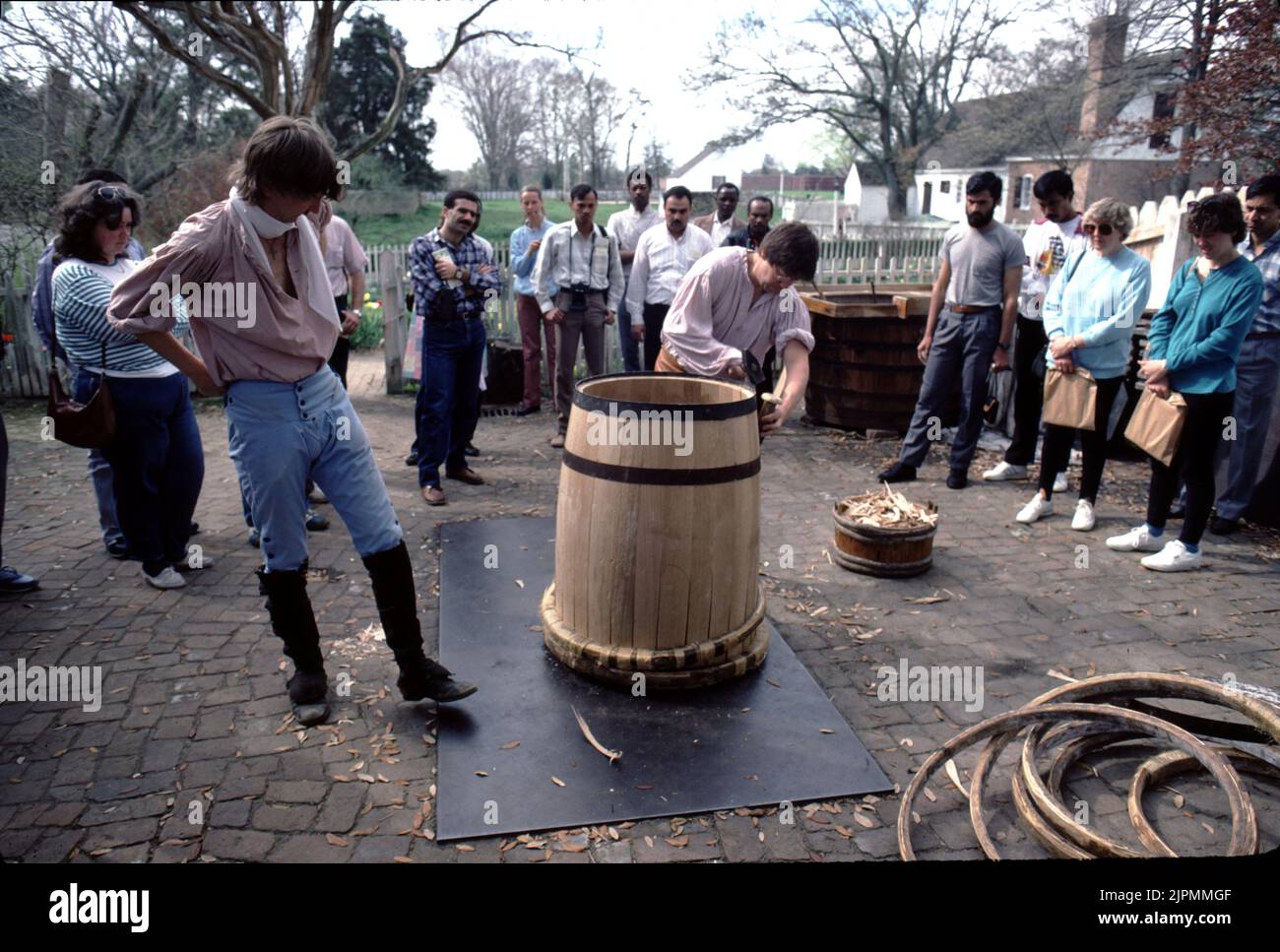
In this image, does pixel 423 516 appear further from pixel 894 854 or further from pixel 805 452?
pixel 894 854

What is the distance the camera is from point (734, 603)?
352 centimetres

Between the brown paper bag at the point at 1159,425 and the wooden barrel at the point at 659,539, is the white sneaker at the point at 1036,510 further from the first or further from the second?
the wooden barrel at the point at 659,539

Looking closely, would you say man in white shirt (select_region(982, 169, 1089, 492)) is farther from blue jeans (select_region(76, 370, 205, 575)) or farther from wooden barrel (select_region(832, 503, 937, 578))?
blue jeans (select_region(76, 370, 205, 575))

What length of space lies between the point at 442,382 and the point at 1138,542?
4526 millimetres

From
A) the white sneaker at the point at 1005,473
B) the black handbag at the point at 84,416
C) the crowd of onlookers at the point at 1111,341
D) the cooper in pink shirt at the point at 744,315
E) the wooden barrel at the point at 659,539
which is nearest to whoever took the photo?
the wooden barrel at the point at 659,539

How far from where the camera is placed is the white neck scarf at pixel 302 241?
115 inches

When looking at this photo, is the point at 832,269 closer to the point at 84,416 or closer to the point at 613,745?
the point at 84,416

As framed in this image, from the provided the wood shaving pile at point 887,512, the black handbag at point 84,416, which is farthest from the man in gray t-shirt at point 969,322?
the black handbag at point 84,416

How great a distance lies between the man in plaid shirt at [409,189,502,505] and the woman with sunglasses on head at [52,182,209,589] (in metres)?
1.61

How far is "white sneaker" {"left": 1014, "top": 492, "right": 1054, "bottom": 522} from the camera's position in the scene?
5.77 m

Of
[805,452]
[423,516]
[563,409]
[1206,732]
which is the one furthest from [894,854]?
[563,409]

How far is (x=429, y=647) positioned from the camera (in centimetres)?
393

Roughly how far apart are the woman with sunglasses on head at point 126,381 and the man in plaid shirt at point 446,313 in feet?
5.29

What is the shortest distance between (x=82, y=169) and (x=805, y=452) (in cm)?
1030
